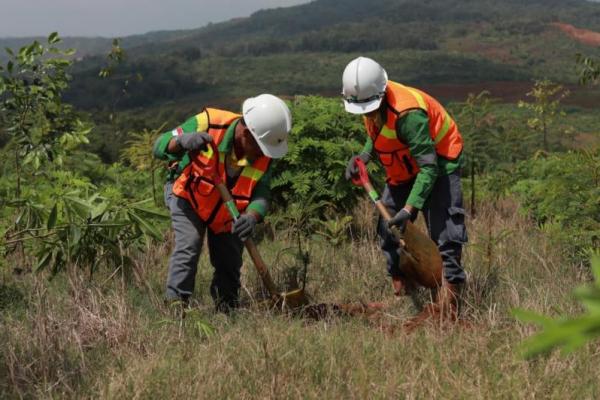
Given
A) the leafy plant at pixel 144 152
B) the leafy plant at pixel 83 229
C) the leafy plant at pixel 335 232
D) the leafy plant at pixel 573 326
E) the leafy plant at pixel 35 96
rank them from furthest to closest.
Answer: the leafy plant at pixel 144 152, the leafy plant at pixel 335 232, the leafy plant at pixel 35 96, the leafy plant at pixel 83 229, the leafy plant at pixel 573 326

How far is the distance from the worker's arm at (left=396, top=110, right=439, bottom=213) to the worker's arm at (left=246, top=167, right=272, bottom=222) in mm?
828

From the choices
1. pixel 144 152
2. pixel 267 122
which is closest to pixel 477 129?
pixel 144 152

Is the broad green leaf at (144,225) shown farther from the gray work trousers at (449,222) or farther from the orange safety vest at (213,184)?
the gray work trousers at (449,222)

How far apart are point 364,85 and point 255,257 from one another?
46.0 inches

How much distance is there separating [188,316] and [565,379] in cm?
183

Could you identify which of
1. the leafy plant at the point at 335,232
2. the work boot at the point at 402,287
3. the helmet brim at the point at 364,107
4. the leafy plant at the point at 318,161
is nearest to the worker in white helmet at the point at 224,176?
the helmet brim at the point at 364,107

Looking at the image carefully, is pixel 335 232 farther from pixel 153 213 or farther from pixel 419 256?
pixel 153 213

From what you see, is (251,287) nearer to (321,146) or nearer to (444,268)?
(444,268)

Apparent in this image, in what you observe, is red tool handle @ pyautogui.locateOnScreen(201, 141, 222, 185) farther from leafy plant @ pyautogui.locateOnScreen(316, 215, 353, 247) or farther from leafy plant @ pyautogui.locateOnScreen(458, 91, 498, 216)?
leafy plant @ pyautogui.locateOnScreen(458, 91, 498, 216)

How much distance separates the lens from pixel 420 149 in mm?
3719

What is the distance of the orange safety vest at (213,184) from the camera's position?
367cm

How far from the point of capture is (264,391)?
2613 millimetres

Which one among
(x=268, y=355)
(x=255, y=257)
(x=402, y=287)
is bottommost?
(x=402, y=287)

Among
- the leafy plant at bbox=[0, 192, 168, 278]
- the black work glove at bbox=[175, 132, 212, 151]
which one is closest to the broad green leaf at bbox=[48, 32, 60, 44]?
the leafy plant at bbox=[0, 192, 168, 278]
